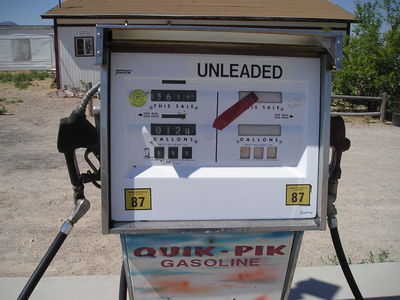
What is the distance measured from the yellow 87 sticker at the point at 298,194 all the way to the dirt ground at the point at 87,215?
2.08 meters

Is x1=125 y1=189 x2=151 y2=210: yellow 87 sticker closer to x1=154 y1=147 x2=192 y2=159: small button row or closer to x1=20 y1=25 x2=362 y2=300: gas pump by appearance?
x1=20 y1=25 x2=362 y2=300: gas pump

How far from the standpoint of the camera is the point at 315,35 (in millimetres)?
1817

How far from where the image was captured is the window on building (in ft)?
101

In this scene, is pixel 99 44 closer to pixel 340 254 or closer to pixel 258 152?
pixel 258 152

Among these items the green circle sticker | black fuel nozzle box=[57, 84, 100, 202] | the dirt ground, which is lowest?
the dirt ground

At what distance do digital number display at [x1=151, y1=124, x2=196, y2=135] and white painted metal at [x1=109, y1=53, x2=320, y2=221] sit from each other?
2 cm

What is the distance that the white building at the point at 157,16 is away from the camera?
17.1 meters

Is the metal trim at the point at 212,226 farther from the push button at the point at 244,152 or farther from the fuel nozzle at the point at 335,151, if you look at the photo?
the push button at the point at 244,152

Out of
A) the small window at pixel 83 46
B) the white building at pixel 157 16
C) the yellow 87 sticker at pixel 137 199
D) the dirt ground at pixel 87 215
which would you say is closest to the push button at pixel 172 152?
the yellow 87 sticker at pixel 137 199

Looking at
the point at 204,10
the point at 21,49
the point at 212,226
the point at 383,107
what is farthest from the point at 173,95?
the point at 21,49

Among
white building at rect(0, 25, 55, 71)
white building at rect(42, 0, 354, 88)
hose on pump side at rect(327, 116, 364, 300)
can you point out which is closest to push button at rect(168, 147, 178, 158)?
hose on pump side at rect(327, 116, 364, 300)

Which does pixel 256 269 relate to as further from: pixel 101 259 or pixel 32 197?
pixel 32 197

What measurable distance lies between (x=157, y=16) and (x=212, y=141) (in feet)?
51.6

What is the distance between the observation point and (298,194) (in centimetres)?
201
